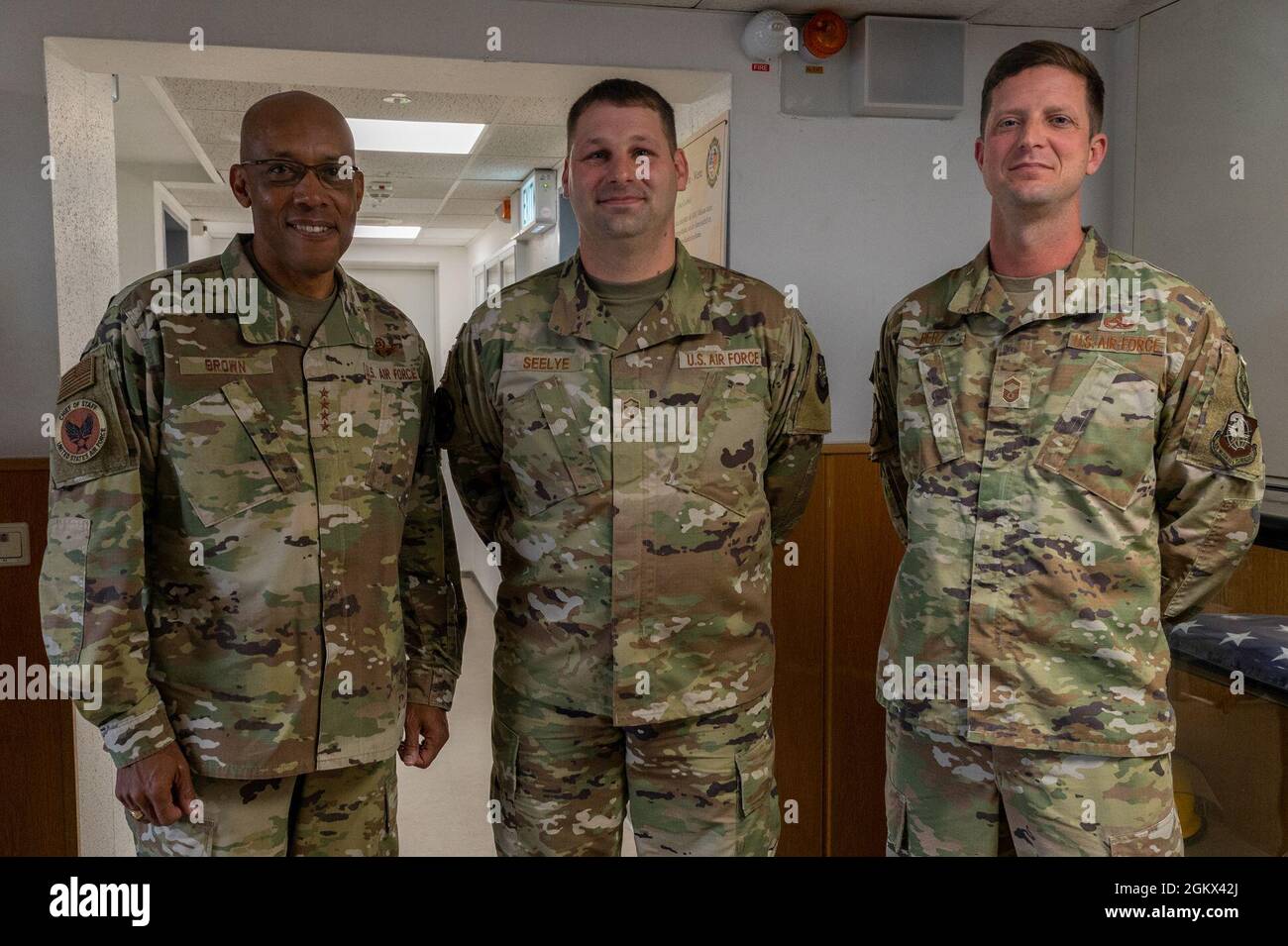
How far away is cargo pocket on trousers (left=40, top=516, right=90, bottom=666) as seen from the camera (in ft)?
5.49

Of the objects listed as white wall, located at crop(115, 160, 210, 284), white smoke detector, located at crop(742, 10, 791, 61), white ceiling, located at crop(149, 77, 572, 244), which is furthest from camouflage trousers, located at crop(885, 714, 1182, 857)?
white wall, located at crop(115, 160, 210, 284)

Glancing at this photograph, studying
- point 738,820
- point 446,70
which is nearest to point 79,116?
point 446,70

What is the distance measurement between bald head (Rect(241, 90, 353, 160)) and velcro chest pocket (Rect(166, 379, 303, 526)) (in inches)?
16.0

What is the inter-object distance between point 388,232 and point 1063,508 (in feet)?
25.5

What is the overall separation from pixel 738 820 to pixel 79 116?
7.91ft

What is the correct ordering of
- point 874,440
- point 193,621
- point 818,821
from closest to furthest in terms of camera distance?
point 193,621, point 874,440, point 818,821

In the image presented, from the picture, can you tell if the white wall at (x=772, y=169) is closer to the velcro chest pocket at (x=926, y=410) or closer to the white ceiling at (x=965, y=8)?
the white ceiling at (x=965, y=8)

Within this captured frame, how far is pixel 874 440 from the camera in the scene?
7.16 ft

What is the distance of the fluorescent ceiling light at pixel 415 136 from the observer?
189 inches

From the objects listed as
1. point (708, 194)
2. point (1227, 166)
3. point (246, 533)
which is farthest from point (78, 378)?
point (1227, 166)

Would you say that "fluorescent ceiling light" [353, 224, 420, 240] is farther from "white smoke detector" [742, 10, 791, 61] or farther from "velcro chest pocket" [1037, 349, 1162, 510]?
"velcro chest pocket" [1037, 349, 1162, 510]

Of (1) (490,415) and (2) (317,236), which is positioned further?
(1) (490,415)

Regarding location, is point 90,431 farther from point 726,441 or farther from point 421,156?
point 421,156

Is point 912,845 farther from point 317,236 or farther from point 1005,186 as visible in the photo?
point 317,236
